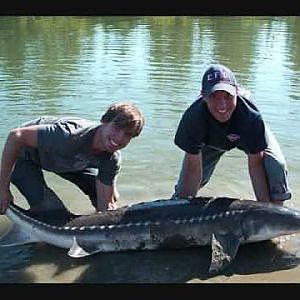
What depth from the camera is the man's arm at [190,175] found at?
18.3 ft

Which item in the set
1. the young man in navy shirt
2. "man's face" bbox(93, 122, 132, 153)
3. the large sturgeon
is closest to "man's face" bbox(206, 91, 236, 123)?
the young man in navy shirt

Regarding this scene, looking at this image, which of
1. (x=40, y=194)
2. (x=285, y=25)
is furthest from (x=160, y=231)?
(x=285, y=25)

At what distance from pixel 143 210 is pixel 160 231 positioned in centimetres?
Result: 24

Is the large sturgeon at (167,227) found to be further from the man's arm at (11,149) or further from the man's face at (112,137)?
the man's face at (112,137)

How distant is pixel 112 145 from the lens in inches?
202

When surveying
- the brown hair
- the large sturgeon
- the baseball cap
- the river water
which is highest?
the baseball cap

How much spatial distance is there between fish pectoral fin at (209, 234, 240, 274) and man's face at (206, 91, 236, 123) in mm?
1048

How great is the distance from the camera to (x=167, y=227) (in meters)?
5.50

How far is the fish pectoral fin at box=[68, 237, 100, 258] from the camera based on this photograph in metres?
5.38

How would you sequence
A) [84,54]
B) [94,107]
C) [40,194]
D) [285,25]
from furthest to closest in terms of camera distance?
[285,25], [84,54], [94,107], [40,194]

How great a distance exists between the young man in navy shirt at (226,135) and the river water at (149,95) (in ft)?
1.88

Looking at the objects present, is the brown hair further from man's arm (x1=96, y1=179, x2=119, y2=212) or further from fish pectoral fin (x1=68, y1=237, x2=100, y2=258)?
fish pectoral fin (x1=68, y1=237, x2=100, y2=258)

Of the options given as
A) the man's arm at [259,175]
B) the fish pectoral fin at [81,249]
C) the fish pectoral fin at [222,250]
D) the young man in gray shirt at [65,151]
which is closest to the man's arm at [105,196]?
the young man in gray shirt at [65,151]
